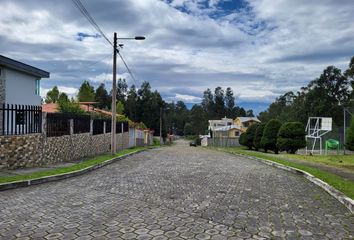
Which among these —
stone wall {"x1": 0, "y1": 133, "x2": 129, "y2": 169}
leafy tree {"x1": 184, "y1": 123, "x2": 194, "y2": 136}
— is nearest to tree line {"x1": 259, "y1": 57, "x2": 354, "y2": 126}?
stone wall {"x1": 0, "y1": 133, "x2": 129, "y2": 169}

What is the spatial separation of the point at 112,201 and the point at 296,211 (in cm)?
388

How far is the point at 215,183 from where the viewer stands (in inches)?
434

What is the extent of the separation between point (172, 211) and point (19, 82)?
20564 mm

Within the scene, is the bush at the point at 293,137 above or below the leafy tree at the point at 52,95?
below

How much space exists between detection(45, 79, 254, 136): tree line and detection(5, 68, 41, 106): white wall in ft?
33.9

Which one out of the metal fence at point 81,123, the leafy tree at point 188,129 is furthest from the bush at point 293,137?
the leafy tree at point 188,129

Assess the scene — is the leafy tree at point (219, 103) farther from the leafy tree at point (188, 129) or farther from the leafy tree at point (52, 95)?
the leafy tree at point (52, 95)

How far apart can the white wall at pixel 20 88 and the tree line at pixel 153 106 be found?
1033cm

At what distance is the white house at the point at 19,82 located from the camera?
882 inches

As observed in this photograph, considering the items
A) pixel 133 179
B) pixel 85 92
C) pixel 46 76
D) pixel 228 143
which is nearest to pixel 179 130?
pixel 85 92

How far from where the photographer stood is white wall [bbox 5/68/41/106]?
23.2m

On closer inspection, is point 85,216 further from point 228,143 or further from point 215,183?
point 228,143

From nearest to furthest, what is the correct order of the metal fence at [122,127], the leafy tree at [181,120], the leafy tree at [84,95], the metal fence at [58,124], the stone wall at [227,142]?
the metal fence at [58,124] → the metal fence at [122,127] → the stone wall at [227,142] → the leafy tree at [84,95] → the leafy tree at [181,120]

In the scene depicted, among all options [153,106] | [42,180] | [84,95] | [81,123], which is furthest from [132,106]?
[42,180]
